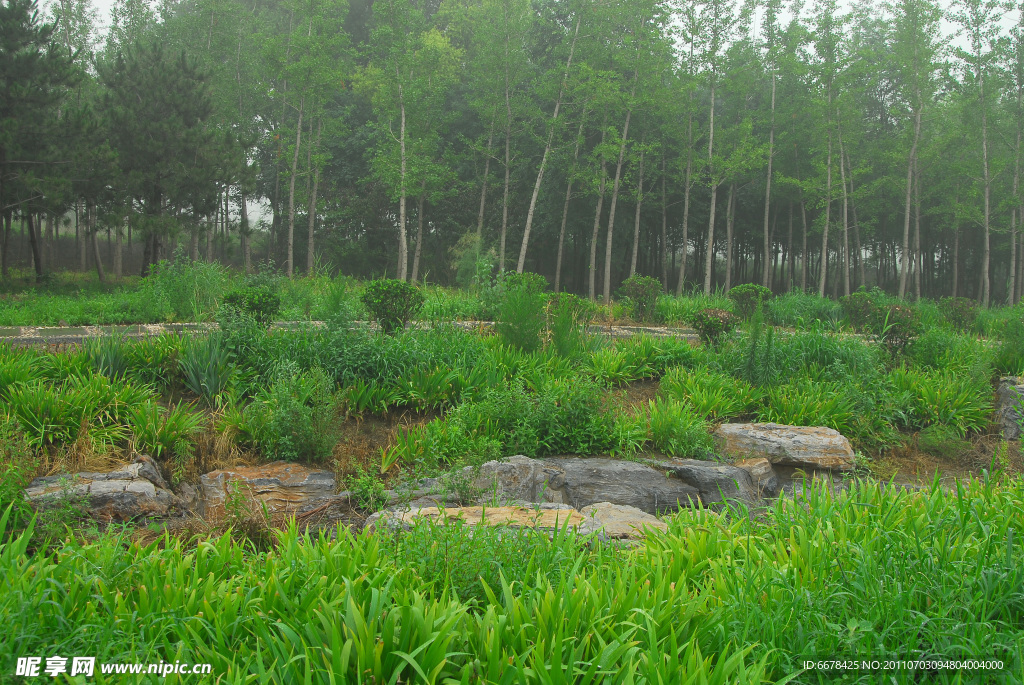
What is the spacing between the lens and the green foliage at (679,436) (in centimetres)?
594

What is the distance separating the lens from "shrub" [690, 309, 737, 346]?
8.59 meters

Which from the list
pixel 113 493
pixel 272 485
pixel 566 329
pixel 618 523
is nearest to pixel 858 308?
pixel 566 329

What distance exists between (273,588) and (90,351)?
513 cm

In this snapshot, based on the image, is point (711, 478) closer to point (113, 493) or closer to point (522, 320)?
point (522, 320)

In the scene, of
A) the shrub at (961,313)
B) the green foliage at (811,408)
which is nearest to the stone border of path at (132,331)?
the green foliage at (811,408)

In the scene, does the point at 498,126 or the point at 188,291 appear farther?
the point at 498,126

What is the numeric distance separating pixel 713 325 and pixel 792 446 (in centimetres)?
276

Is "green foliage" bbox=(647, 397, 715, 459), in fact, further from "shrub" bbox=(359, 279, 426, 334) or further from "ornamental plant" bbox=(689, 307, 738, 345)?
"shrub" bbox=(359, 279, 426, 334)

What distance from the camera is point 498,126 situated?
79.0 feet

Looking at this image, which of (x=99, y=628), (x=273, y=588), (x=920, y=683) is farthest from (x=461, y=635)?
(x=920, y=683)

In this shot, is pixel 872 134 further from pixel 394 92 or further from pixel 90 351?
pixel 90 351

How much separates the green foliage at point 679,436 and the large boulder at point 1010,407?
3585 millimetres

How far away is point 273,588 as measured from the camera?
2.42 meters

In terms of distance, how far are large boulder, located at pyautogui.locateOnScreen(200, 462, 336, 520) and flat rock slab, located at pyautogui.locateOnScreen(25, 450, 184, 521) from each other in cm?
28
